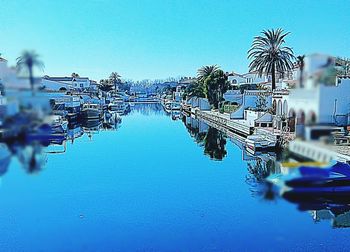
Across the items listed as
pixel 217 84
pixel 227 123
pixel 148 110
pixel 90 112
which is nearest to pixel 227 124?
pixel 227 123

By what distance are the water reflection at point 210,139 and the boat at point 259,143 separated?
2.00m

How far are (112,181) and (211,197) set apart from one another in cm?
533

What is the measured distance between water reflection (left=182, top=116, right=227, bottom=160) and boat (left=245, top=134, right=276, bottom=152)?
78.9 inches

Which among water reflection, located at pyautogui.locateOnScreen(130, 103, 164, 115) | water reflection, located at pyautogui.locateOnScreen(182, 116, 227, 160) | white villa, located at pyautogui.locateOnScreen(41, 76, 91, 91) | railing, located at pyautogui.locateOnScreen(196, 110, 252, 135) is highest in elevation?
white villa, located at pyautogui.locateOnScreen(41, 76, 91, 91)

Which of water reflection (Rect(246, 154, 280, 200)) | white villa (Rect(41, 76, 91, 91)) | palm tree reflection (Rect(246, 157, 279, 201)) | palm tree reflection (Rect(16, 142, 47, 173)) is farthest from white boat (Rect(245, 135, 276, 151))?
palm tree reflection (Rect(16, 142, 47, 173))

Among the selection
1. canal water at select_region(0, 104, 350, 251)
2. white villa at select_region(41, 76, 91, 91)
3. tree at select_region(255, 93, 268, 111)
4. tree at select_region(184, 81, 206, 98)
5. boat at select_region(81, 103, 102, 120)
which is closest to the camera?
white villa at select_region(41, 76, 91, 91)

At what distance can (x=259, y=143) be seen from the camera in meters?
25.5

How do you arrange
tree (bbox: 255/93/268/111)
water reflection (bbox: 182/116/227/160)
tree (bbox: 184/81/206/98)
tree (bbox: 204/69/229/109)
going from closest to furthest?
water reflection (bbox: 182/116/227/160), tree (bbox: 255/93/268/111), tree (bbox: 204/69/229/109), tree (bbox: 184/81/206/98)

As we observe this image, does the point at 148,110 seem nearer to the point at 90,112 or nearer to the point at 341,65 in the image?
the point at 90,112

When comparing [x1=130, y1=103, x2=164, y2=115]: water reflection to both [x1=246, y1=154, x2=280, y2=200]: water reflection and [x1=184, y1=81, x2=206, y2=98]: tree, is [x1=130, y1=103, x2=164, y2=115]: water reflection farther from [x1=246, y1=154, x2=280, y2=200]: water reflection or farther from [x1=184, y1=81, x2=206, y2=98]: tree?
[x1=246, y1=154, x2=280, y2=200]: water reflection

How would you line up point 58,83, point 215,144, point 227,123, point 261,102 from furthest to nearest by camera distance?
point 227,123
point 261,102
point 215,144
point 58,83

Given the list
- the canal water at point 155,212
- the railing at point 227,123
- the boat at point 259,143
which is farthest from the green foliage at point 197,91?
the canal water at point 155,212

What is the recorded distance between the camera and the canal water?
11375 mm

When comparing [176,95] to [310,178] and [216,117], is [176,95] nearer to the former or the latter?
Answer: [216,117]
